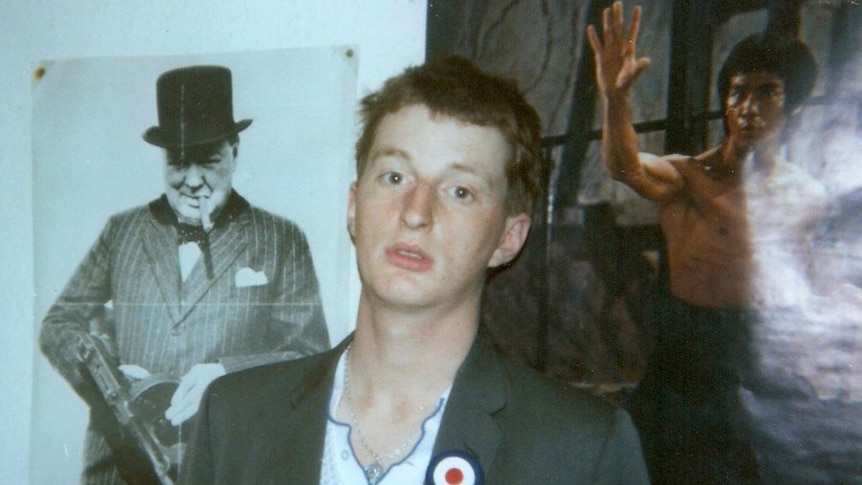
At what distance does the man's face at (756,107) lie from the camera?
1157mm

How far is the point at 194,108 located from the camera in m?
1.55

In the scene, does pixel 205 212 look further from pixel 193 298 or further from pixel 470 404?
pixel 470 404

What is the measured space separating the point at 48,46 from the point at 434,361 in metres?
1.11

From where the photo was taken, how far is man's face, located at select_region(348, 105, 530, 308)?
3.84ft

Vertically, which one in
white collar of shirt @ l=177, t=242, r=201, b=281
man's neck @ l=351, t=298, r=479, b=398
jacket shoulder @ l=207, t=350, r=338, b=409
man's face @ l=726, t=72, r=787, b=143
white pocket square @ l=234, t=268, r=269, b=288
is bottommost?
jacket shoulder @ l=207, t=350, r=338, b=409

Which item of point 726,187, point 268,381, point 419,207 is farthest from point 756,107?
point 268,381

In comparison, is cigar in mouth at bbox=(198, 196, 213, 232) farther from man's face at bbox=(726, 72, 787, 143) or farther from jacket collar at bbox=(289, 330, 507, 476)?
man's face at bbox=(726, 72, 787, 143)

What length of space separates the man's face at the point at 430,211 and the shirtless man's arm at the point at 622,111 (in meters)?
0.18

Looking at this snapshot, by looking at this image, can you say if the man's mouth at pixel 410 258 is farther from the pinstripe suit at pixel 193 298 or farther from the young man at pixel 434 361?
the pinstripe suit at pixel 193 298

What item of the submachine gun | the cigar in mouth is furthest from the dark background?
the submachine gun

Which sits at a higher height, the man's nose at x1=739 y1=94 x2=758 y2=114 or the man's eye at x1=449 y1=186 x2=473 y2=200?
the man's nose at x1=739 y1=94 x2=758 y2=114

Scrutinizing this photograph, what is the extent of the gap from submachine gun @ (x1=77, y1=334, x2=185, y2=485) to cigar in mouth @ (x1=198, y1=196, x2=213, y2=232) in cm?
31

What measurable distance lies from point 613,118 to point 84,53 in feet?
3.65

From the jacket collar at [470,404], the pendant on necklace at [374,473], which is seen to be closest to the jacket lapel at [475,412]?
the jacket collar at [470,404]
